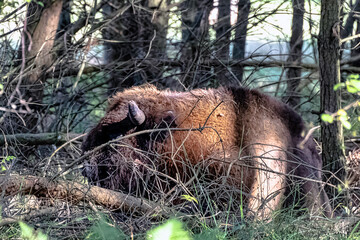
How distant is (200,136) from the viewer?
5395 millimetres

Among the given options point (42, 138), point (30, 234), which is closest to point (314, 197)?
point (30, 234)

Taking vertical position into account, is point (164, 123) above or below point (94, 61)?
below

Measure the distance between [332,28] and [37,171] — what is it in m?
3.35

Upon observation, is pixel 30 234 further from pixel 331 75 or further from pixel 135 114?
pixel 331 75

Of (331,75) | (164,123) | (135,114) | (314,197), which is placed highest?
(331,75)

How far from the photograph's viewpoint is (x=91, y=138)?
5.73 m

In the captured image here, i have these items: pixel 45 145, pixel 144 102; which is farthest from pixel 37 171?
pixel 45 145

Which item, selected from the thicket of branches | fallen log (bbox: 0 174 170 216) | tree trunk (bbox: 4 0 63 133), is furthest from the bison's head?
tree trunk (bbox: 4 0 63 133)

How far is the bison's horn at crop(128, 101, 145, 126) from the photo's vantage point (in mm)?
5441

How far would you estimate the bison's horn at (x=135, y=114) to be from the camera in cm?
544

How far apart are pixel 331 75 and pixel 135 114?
225 centimetres

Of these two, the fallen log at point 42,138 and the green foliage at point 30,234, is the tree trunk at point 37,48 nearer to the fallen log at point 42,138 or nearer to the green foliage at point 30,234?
the fallen log at point 42,138

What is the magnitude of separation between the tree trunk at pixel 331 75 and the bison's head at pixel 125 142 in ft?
5.78

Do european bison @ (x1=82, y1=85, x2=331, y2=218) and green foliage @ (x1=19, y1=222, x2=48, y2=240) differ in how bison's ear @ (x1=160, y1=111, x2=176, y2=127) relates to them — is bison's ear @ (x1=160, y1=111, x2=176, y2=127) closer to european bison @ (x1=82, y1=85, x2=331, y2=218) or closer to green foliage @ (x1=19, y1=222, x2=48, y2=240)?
european bison @ (x1=82, y1=85, x2=331, y2=218)
